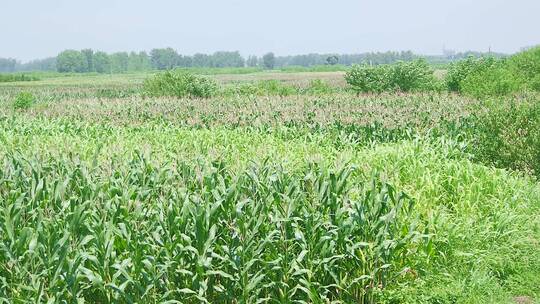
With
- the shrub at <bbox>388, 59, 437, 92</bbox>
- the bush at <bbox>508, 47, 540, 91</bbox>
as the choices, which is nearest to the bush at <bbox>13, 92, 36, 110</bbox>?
the shrub at <bbox>388, 59, 437, 92</bbox>

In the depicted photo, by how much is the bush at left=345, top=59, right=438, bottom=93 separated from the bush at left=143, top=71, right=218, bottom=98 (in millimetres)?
9247

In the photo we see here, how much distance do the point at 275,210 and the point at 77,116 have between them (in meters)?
15.7

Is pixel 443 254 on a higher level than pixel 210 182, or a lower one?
lower

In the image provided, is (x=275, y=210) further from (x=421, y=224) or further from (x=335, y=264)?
(x=421, y=224)

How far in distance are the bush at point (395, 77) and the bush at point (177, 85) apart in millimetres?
9247

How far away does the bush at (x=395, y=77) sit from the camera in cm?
3322

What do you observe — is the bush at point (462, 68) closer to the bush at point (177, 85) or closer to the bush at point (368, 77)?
the bush at point (368, 77)

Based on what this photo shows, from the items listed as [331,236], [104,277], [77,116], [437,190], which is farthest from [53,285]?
[77,116]

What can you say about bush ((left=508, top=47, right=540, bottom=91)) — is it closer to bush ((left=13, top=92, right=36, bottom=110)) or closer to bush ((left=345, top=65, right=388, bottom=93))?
bush ((left=345, top=65, right=388, bottom=93))

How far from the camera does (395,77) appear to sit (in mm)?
33562

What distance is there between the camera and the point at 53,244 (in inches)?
202

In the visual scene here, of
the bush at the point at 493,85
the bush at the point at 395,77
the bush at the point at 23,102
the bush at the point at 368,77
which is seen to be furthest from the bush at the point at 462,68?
the bush at the point at 23,102

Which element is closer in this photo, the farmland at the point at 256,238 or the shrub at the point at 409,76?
the farmland at the point at 256,238

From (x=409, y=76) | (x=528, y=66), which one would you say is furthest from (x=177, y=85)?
(x=528, y=66)
